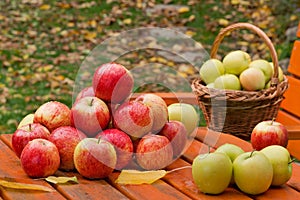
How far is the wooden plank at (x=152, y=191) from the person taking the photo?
6.05 ft

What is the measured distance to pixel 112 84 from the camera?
6.95ft

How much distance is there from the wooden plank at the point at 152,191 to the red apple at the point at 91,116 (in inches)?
7.4

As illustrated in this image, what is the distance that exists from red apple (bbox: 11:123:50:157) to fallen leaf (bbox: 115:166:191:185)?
0.88 feet

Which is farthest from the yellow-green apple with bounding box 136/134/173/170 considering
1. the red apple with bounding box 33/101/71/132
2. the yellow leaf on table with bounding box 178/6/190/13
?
the yellow leaf on table with bounding box 178/6/190/13

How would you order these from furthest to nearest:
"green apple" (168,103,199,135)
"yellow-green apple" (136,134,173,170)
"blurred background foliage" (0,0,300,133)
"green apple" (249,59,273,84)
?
"blurred background foliage" (0,0,300,133) → "green apple" (249,59,273,84) → "green apple" (168,103,199,135) → "yellow-green apple" (136,134,173,170)

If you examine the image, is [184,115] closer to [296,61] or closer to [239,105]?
[239,105]

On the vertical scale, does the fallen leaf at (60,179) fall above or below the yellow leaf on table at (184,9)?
above

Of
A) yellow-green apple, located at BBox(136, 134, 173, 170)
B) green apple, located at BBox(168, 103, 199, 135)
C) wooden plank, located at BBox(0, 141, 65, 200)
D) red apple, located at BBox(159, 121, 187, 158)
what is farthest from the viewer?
green apple, located at BBox(168, 103, 199, 135)

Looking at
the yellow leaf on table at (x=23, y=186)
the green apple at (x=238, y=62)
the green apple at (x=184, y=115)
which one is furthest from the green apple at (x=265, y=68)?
the yellow leaf on table at (x=23, y=186)

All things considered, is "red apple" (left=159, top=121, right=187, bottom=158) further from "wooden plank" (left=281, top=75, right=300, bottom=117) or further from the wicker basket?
"wooden plank" (left=281, top=75, right=300, bottom=117)

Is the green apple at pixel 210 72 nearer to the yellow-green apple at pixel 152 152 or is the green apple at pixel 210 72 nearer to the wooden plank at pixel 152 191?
the yellow-green apple at pixel 152 152

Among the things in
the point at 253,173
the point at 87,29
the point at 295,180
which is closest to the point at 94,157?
the point at 253,173

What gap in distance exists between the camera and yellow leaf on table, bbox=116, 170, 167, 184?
1.96 metres

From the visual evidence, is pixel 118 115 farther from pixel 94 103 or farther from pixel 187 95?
pixel 187 95
